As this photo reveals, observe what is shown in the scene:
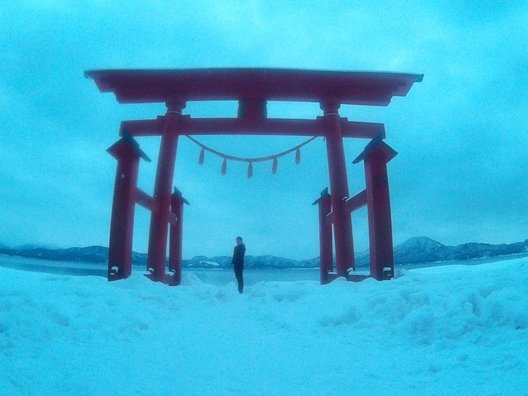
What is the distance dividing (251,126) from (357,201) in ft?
9.71

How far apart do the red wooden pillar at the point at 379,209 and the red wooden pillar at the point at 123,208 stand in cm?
371

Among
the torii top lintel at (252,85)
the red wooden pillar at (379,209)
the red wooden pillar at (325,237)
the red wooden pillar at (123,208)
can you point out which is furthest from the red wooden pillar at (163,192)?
the red wooden pillar at (379,209)

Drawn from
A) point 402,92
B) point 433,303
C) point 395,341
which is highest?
point 402,92

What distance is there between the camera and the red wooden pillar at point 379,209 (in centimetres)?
519

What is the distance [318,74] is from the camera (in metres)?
7.23

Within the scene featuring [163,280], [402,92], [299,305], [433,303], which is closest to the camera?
[433,303]

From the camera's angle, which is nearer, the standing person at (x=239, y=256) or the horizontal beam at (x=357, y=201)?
the horizontal beam at (x=357, y=201)

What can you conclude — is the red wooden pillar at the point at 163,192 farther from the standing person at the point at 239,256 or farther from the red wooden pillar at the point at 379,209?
the red wooden pillar at the point at 379,209

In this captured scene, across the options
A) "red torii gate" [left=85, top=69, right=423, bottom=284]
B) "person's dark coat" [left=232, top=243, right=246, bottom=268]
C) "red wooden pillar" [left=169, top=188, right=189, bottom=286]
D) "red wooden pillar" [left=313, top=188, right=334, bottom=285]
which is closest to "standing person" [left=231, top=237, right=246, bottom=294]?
"person's dark coat" [left=232, top=243, right=246, bottom=268]

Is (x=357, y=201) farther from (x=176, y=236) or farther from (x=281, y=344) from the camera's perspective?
(x=176, y=236)

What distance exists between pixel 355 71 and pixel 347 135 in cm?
132

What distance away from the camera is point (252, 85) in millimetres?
7527

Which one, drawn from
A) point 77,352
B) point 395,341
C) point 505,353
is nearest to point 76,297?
point 77,352

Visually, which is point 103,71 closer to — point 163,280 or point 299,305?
point 163,280
